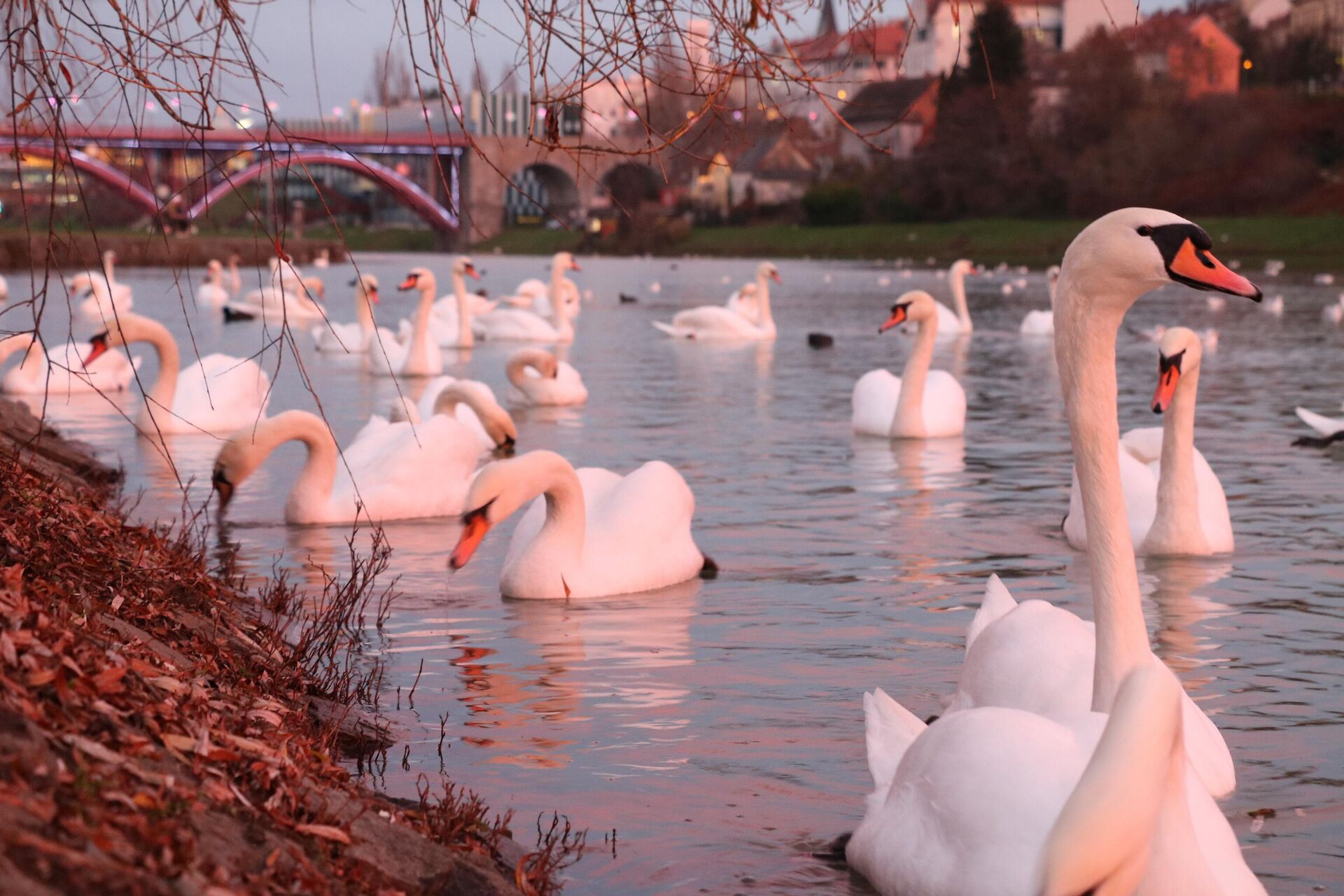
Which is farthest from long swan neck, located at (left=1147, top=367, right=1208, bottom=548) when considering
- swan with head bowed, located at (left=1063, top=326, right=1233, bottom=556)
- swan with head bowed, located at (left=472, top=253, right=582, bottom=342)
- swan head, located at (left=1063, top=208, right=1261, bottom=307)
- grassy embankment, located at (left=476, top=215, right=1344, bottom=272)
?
grassy embankment, located at (left=476, top=215, right=1344, bottom=272)

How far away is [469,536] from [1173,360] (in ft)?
11.7

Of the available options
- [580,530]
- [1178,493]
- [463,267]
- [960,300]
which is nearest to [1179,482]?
[1178,493]

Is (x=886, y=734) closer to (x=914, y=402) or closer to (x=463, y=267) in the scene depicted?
(x=914, y=402)

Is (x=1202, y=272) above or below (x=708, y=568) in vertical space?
above

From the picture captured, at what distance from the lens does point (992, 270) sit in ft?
220

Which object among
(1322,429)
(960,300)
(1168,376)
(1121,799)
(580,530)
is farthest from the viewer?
(960,300)

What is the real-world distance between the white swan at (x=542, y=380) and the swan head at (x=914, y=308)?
2882 millimetres

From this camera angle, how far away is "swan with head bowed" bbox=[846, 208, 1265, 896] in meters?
3.14

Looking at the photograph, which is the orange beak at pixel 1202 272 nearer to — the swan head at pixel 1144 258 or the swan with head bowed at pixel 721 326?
the swan head at pixel 1144 258

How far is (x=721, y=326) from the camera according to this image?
27.7 m

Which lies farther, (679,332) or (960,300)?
(960,300)

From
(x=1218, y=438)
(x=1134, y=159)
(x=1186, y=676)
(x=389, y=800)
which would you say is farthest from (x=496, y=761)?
(x=1134, y=159)

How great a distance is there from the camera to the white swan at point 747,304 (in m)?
31.2

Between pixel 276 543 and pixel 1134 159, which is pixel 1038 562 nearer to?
pixel 276 543
